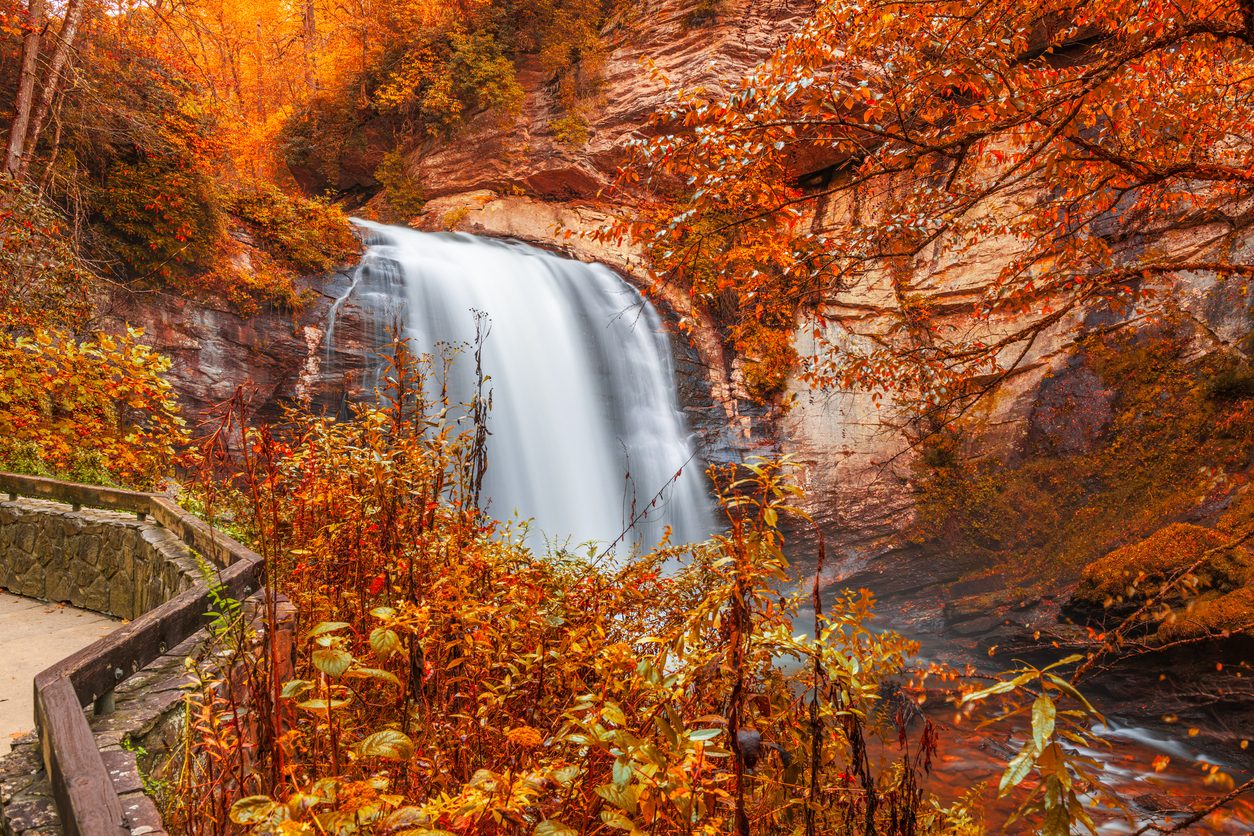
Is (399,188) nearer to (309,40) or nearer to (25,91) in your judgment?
(25,91)

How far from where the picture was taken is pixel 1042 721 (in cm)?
132

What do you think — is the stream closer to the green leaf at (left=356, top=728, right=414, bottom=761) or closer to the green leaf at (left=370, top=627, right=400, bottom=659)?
the green leaf at (left=370, top=627, right=400, bottom=659)

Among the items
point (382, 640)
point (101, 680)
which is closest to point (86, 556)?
point (101, 680)

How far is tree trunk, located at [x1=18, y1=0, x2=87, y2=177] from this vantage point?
780 cm

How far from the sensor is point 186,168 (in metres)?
10.2

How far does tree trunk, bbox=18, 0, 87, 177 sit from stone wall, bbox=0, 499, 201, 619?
4.57m

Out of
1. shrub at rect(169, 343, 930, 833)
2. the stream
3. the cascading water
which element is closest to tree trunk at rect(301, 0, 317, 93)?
the cascading water

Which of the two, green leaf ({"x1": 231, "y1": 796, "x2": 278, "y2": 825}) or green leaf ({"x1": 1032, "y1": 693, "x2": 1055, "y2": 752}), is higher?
green leaf ({"x1": 1032, "y1": 693, "x2": 1055, "y2": 752})

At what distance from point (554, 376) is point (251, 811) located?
39.0 feet

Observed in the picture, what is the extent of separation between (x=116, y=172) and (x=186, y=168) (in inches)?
35.2

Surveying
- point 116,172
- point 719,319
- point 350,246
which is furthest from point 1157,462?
point 116,172

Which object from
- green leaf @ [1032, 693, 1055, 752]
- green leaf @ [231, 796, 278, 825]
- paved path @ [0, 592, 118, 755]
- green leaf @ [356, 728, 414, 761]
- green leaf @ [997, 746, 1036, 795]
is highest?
green leaf @ [1032, 693, 1055, 752]

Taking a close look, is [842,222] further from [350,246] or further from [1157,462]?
[350,246]

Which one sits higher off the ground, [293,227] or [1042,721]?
[293,227]
